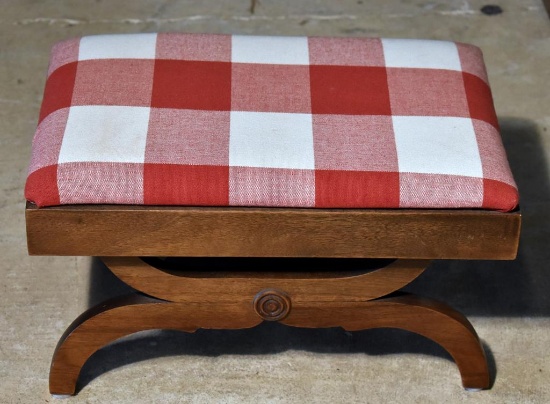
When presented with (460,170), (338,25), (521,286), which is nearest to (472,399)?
(521,286)

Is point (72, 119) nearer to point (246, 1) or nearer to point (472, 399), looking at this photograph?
point (472, 399)

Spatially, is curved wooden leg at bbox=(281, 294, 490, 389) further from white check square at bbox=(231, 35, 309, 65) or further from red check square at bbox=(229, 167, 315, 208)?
white check square at bbox=(231, 35, 309, 65)

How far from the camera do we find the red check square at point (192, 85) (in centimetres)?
176

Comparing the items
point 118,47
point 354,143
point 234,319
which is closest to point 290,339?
point 234,319

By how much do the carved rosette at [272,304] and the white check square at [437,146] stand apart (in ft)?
0.98

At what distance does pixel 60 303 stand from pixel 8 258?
0.57 feet

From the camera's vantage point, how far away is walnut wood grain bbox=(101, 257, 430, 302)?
1.76m

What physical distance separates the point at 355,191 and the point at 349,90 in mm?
233

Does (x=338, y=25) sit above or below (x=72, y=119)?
below

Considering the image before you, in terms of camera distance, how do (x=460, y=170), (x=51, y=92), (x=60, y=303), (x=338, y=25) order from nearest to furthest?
(x=460, y=170)
(x=51, y=92)
(x=60, y=303)
(x=338, y=25)

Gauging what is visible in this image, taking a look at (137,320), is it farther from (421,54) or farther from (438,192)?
(421,54)

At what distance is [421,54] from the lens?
191 cm

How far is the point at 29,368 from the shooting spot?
1.98 m

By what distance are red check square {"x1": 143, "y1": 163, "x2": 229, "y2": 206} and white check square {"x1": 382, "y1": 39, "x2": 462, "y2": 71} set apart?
1.35ft
